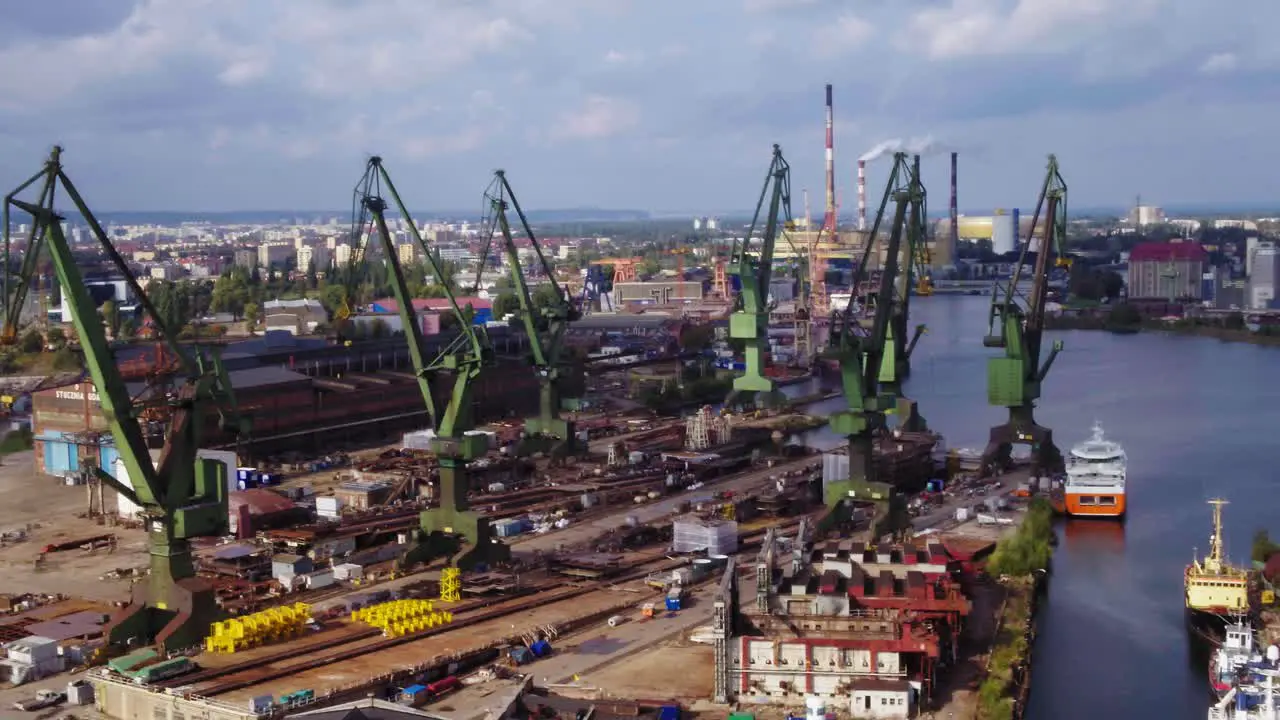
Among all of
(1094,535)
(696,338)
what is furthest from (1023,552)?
(696,338)

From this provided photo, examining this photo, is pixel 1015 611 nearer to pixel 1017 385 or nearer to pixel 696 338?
pixel 1017 385

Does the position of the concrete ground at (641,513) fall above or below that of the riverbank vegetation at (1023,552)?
below

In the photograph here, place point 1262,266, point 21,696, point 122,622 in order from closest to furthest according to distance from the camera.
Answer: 1. point 21,696
2. point 122,622
3. point 1262,266

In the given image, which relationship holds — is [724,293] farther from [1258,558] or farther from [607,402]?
[1258,558]

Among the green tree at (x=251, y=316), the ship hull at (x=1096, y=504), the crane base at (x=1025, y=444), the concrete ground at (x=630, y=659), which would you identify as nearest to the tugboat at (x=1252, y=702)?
the concrete ground at (x=630, y=659)

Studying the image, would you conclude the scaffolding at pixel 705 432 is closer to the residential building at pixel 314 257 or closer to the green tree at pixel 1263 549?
the green tree at pixel 1263 549

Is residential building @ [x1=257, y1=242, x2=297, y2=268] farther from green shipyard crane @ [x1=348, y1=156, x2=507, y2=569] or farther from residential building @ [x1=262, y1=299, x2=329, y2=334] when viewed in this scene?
green shipyard crane @ [x1=348, y1=156, x2=507, y2=569]

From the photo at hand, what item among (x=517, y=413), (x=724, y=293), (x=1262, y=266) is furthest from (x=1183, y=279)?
(x=517, y=413)
